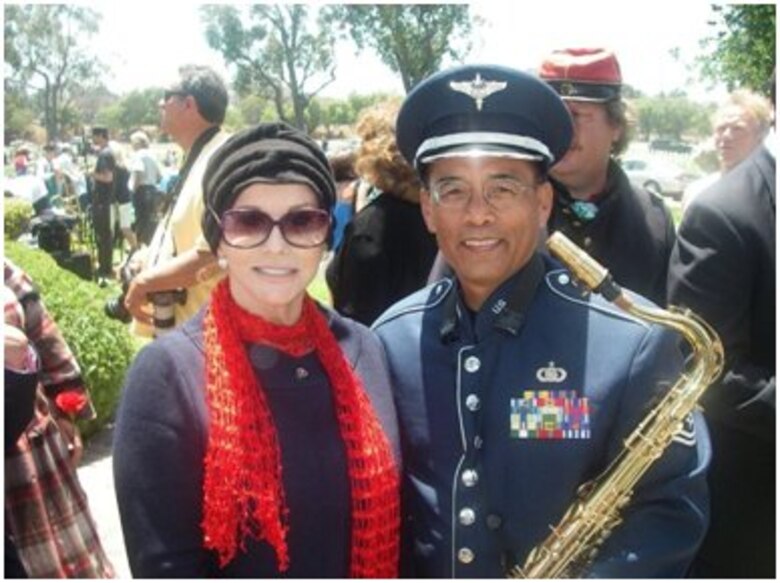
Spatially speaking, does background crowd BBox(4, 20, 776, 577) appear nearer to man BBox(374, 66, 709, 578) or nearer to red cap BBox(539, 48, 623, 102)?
man BBox(374, 66, 709, 578)

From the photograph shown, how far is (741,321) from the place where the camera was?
3115 mm

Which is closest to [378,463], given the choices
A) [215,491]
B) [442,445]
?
[442,445]

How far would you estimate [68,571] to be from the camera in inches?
114

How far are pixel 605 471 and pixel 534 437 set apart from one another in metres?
0.17

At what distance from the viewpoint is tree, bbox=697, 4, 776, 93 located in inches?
480

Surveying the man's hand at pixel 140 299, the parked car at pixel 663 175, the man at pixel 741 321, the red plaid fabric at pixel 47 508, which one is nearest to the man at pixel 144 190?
the man's hand at pixel 140 299

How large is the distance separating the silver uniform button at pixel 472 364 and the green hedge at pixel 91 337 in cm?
445

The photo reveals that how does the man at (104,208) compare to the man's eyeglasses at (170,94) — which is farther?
the man at (104,208)

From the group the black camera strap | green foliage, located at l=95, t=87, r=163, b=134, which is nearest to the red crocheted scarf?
the black camera strap

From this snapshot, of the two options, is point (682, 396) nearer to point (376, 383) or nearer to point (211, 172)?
point (376, 383)

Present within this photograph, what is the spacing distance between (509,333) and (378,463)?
44 cm

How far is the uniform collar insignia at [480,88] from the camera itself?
2.38 m

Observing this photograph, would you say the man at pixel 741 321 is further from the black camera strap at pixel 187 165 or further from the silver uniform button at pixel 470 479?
the black camera strap at pixel 187 165

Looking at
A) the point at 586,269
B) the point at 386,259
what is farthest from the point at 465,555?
the point at 386,259
